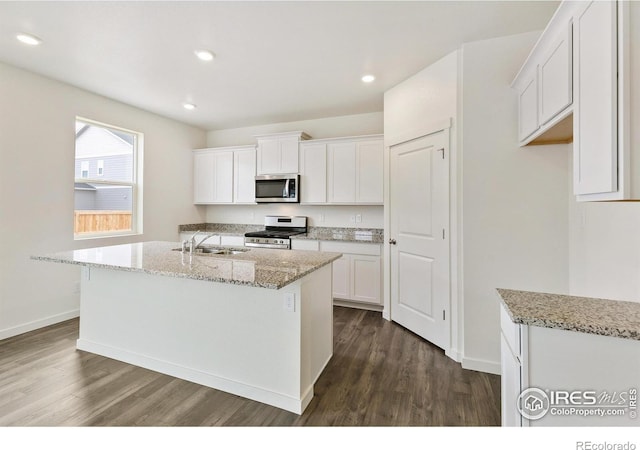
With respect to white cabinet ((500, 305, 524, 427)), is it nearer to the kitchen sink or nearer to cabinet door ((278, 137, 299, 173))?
the kitchen sink

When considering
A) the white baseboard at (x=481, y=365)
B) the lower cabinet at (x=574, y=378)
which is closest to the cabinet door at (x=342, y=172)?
the white baseboard at (x=481, y=365)

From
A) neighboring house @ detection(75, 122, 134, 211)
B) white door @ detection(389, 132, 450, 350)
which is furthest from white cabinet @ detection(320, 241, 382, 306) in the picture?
neighboring house @ detection(75, 122, 134, 211)

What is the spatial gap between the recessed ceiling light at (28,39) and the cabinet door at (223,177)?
263cm

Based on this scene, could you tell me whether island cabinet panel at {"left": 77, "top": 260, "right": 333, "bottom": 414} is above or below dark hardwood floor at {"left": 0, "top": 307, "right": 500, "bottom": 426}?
above

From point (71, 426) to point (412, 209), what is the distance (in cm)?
314

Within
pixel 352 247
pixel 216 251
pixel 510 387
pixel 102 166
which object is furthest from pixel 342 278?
pixel 102 166

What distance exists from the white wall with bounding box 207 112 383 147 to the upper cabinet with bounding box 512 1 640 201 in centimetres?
269

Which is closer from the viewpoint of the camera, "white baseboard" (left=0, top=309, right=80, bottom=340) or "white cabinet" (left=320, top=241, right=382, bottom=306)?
"white baseboard" (left=0, top=309, right=80, bottom=340)

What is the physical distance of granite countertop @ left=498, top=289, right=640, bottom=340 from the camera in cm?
111

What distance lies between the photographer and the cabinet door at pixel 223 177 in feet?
16.3

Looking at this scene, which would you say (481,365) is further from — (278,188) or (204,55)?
(204,55)
